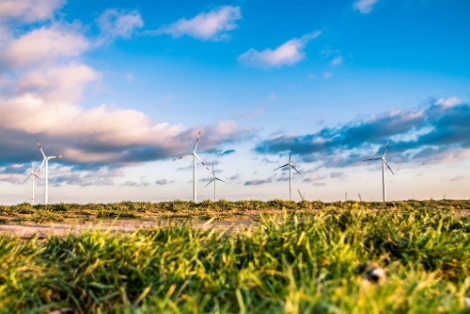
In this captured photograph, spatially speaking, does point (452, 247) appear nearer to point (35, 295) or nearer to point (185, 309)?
point (185, 309)

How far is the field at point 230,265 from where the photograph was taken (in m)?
5.51

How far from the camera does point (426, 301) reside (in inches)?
191

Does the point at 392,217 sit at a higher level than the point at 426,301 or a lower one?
higher

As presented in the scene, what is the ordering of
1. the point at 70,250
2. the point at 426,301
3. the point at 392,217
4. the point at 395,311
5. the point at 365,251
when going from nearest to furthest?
the point at 395,311 → the point at 426,301 → the point at 365,251 → the point at 70,250 → the point at 392,217

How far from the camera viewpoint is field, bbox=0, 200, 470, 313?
18.1 ft

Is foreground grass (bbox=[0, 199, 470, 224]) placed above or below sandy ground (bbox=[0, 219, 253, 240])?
above

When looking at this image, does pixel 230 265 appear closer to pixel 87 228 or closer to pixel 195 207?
pixel 87 228

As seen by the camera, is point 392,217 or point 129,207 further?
point 129,207

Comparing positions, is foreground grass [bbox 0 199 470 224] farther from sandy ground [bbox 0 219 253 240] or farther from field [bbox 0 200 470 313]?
field [bbox 0 200 470 313]

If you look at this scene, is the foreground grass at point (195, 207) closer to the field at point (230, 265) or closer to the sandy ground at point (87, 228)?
the sandy ground at point (87, 228)

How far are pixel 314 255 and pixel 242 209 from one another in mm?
18743

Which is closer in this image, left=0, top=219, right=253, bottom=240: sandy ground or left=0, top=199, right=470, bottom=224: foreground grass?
left=0, top=219, right=253, bottom=240: sandy ground

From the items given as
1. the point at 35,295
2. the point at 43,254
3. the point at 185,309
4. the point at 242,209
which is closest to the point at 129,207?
the point at 242,209

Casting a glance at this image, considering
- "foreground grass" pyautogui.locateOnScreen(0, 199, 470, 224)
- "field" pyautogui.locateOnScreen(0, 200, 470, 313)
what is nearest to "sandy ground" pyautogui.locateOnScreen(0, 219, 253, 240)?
"field" pyautogui.locateOnScreen(0, 200, 470, 313)
